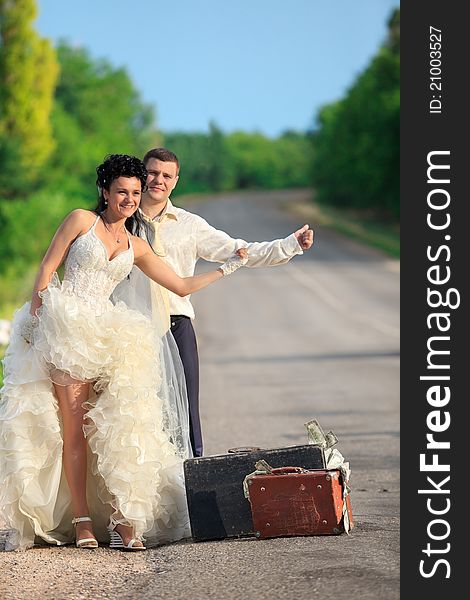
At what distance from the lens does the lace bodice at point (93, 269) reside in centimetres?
732

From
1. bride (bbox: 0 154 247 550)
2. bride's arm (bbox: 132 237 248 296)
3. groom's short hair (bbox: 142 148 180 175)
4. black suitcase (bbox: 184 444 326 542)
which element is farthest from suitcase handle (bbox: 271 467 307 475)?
groom's short hair (bbox: 142 148 180 175)

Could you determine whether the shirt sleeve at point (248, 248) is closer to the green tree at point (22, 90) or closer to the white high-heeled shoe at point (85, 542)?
the white high-heeled shoe at point (85, 542)

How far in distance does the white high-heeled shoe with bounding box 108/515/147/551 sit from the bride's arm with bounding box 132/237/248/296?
→ 1.42 meters

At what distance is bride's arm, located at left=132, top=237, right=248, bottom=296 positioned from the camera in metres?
7.61

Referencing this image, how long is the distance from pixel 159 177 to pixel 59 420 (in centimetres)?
168

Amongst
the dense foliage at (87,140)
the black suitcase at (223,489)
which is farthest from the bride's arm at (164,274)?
the dense foliage at (87,140)

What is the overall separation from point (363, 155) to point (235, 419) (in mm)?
53104

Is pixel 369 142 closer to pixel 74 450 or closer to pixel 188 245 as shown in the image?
pixel 188 245

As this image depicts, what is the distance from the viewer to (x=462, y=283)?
7664 mm

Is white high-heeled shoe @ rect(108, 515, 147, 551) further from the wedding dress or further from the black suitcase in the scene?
the black suitcase

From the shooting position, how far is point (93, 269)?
7.38 m

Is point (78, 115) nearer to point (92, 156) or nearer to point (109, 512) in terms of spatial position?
point (92, 156)

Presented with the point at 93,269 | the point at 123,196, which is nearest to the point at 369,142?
the point at 123,196

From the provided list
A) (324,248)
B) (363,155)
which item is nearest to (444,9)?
(324,248)
